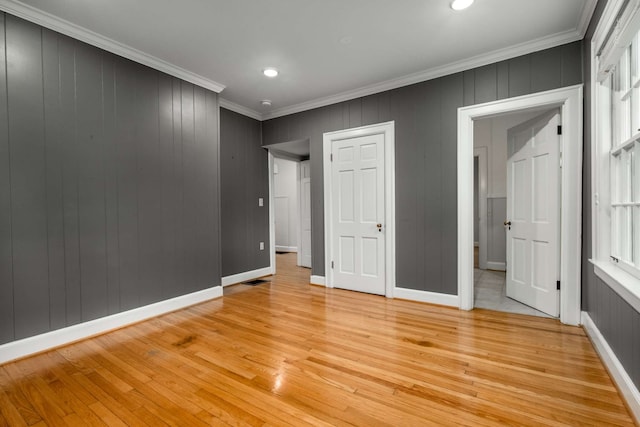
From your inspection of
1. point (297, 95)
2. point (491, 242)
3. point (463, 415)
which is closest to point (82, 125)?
point (297, 95)

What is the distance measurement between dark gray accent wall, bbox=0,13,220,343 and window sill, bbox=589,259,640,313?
3.72 m

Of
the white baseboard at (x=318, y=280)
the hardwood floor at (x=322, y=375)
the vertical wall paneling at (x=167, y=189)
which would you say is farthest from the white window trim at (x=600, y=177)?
the vertical wall paneling at (x=167, y=189)

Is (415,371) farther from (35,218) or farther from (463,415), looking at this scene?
(35,218)

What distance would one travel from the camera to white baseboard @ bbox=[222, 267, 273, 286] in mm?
4441

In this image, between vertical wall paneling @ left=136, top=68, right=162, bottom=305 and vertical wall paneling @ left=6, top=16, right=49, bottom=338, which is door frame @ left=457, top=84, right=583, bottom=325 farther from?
vertical wall paneling @ left=6, top=16, right=49, bottom=338

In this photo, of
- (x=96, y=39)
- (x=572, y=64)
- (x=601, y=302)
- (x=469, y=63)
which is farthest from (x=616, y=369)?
(x=96, y=39)

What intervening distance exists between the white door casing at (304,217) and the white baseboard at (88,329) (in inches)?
103

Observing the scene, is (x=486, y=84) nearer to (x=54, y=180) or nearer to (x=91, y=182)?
(x=91, y=182)

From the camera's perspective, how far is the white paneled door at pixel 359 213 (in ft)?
12.7

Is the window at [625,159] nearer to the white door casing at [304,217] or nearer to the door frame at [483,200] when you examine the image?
the door frame at [483,200]

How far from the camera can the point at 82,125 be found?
8.71ft

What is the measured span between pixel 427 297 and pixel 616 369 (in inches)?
69.3

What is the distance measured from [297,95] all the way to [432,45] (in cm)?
187

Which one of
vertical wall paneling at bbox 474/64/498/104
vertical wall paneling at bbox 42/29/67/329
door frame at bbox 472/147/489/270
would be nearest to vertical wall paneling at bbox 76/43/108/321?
vertical wall paneling at bbox 42/29/67/329
